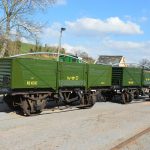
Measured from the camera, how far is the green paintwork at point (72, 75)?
19320 mm

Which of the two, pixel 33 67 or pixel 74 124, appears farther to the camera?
pixel 33 67

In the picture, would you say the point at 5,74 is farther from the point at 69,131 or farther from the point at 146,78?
the point at 146,78

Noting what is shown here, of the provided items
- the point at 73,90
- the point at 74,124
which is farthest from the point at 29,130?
the point at 73,90

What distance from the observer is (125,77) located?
87.8 ft

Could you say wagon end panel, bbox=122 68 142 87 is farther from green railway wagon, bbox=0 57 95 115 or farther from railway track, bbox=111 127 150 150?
railway track, bbox=111 127 150 150

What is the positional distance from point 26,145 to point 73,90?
34.1 ft

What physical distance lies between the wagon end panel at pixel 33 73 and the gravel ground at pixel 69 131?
1.34 m

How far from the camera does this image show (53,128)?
530 inches

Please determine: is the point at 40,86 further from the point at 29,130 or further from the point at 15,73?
the point at 29,130

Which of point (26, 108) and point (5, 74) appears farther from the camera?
point (26, 108)

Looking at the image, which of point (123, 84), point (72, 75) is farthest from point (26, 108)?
point (123, 84)

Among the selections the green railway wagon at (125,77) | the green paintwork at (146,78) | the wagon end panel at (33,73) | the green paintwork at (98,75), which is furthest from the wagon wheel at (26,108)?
the green paintwork at (146,78)

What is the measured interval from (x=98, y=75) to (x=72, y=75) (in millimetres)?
2962

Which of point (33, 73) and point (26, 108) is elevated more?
point (33, 73)
